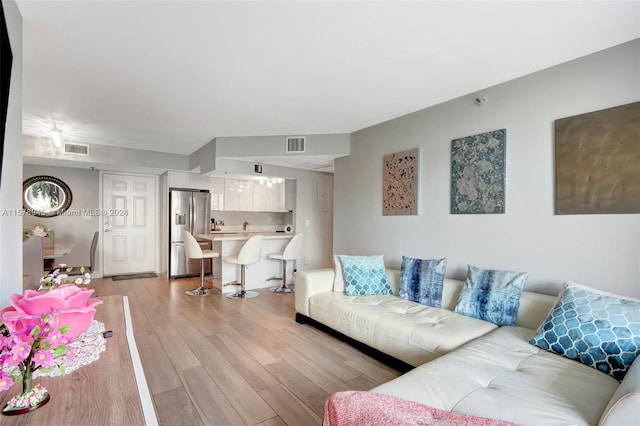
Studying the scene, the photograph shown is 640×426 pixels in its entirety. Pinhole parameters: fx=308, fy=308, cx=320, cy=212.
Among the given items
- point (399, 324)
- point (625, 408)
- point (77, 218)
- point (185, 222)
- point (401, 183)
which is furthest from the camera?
point (185, 222)

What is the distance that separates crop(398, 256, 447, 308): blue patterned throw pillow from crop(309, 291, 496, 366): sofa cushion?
0.27ft

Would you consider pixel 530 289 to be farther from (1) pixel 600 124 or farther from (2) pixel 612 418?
(2) pixel 612 418

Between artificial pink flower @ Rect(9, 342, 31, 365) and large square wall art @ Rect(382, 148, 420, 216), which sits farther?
large square wall art @ Rect(382, 148, 420, 216)

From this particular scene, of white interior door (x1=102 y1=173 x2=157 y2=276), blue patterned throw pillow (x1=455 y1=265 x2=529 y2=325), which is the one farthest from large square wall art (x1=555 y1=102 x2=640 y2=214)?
white interior door (x1=102 y1=173 x2=157 y2=276)

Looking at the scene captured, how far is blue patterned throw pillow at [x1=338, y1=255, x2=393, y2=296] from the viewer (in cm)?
323

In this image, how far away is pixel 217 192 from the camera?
6.44 meters

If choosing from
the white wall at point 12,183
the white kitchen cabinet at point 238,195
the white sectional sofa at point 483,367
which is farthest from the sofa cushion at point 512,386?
the white kitchen cabinet at point 238,195

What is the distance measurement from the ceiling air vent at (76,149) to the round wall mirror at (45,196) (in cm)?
115

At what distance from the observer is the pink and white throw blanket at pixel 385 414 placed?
1.17 metres

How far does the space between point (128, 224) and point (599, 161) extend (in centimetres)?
712

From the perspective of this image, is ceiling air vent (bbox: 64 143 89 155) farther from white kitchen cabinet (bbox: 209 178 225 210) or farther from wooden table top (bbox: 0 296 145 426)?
wooden table top (bbox: 0 296 145 426)

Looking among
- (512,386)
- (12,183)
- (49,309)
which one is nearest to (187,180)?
(12,183)

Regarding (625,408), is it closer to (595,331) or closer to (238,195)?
(595,331)

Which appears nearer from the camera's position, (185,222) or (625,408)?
(625,408)
